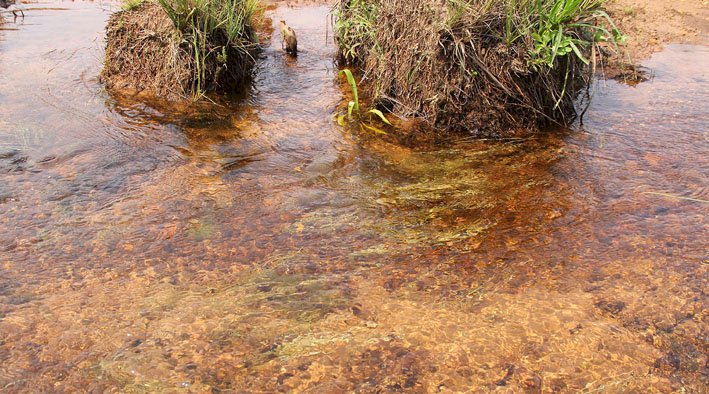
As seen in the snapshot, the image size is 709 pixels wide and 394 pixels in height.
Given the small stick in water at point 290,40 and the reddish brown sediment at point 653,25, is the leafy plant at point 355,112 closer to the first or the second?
the small stick in water at point 290,40

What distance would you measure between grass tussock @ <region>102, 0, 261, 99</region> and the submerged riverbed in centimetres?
41

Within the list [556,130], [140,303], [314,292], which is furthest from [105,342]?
[556,130]

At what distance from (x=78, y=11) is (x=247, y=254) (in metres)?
6.85

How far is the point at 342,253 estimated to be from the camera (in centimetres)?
283

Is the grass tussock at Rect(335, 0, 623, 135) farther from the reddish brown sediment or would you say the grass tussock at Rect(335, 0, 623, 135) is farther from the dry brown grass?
the reddish brown sediment

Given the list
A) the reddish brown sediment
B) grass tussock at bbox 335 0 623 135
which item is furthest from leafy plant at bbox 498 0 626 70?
the reddish brown sediment

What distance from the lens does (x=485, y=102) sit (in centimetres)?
414

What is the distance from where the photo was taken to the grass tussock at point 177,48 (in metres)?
4.84

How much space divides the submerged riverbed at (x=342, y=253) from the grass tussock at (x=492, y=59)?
0.30 m

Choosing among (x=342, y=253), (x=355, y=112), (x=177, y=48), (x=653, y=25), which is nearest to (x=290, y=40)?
(x=177, y=48)

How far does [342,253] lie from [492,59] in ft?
6.82

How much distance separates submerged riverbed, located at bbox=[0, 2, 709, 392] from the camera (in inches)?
83.7

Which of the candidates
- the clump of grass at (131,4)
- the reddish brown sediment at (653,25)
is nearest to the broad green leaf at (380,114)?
the reddish brown sediment at (653,25)

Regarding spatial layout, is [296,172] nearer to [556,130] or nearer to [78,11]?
[556,130]
